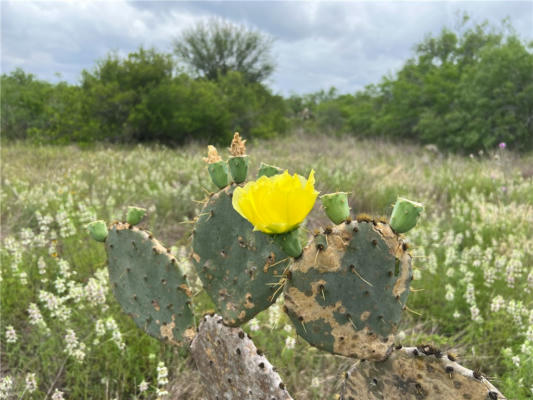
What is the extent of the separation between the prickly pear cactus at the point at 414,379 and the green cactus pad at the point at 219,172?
0.74 meters

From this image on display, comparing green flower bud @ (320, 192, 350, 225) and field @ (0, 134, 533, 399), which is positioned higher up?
green flower bud @ (320, 192, 350, 225)

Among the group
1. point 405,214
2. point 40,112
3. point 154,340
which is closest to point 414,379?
point 405,214

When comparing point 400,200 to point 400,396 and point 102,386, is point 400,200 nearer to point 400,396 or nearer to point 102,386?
point 400,396

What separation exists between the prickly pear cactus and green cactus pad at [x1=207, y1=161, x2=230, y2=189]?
29.1 inches

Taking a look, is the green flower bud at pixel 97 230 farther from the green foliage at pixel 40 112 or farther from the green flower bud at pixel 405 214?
the green foliage at pixel 40 112

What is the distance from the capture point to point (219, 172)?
1.50 metres

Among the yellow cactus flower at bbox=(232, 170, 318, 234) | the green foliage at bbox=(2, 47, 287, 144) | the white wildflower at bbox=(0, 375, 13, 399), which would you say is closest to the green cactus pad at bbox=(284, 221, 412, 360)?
the yellow cactus flower at bbox=(232, 170, 318, 234)

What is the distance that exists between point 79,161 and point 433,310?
7.57 metres

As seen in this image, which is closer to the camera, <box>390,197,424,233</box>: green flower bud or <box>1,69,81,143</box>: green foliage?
<box>390,197,424,233</box>: green flower bud

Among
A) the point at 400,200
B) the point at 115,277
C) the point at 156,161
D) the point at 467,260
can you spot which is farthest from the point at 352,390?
the point at 156,161

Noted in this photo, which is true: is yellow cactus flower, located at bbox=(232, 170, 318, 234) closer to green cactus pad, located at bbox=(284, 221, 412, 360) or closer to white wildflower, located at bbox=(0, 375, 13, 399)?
green cactus pad, located at bbox=(284, 221, 412, 360)

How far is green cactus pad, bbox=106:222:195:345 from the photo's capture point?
5.76 ft

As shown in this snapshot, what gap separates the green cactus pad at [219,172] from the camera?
4.87ft

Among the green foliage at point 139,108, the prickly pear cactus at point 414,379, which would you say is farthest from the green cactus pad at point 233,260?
the green foliage at point 139,108
